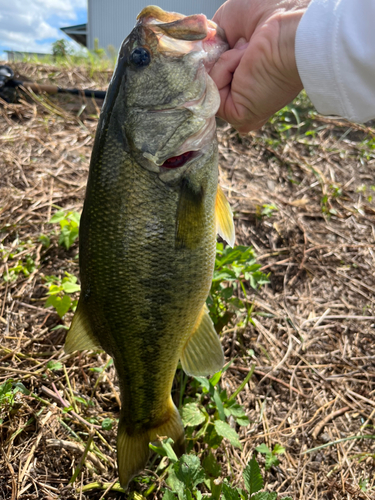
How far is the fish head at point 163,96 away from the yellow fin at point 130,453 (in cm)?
132

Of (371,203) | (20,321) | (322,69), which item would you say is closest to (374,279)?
(371,203)

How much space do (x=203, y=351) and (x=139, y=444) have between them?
566 millimetres

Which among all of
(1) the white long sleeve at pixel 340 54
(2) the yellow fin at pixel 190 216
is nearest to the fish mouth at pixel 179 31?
(1) the white long sleeve at pixel 340 54

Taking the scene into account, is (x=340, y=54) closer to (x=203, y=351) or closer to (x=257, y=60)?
(x=257, y=60)

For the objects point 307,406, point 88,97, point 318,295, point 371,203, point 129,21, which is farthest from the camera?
point 129,21

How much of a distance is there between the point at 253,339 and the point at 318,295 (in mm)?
871

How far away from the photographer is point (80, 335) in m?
1.92

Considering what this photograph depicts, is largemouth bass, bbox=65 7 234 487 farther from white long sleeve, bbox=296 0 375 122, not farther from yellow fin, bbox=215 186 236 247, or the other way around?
white long sleeve, bbox=296 0 375 122

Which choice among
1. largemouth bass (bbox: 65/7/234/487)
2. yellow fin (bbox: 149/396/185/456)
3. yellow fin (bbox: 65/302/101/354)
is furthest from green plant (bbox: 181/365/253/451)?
yellow fin (bbox: 65/302/101/354)

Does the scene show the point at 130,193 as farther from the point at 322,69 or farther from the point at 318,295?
the point at 318,295

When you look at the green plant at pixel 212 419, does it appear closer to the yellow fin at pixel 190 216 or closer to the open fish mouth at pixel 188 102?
the yellow fin at pixel 190 216

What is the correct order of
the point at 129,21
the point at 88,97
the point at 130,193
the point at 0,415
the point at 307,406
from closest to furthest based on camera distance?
the point at 130,193 < the point at 0,415 < the point at 307,406 < the point at 88,97 < the point at 129,21

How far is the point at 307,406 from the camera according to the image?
2.75m

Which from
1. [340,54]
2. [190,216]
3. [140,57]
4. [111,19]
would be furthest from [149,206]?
[111,19]
